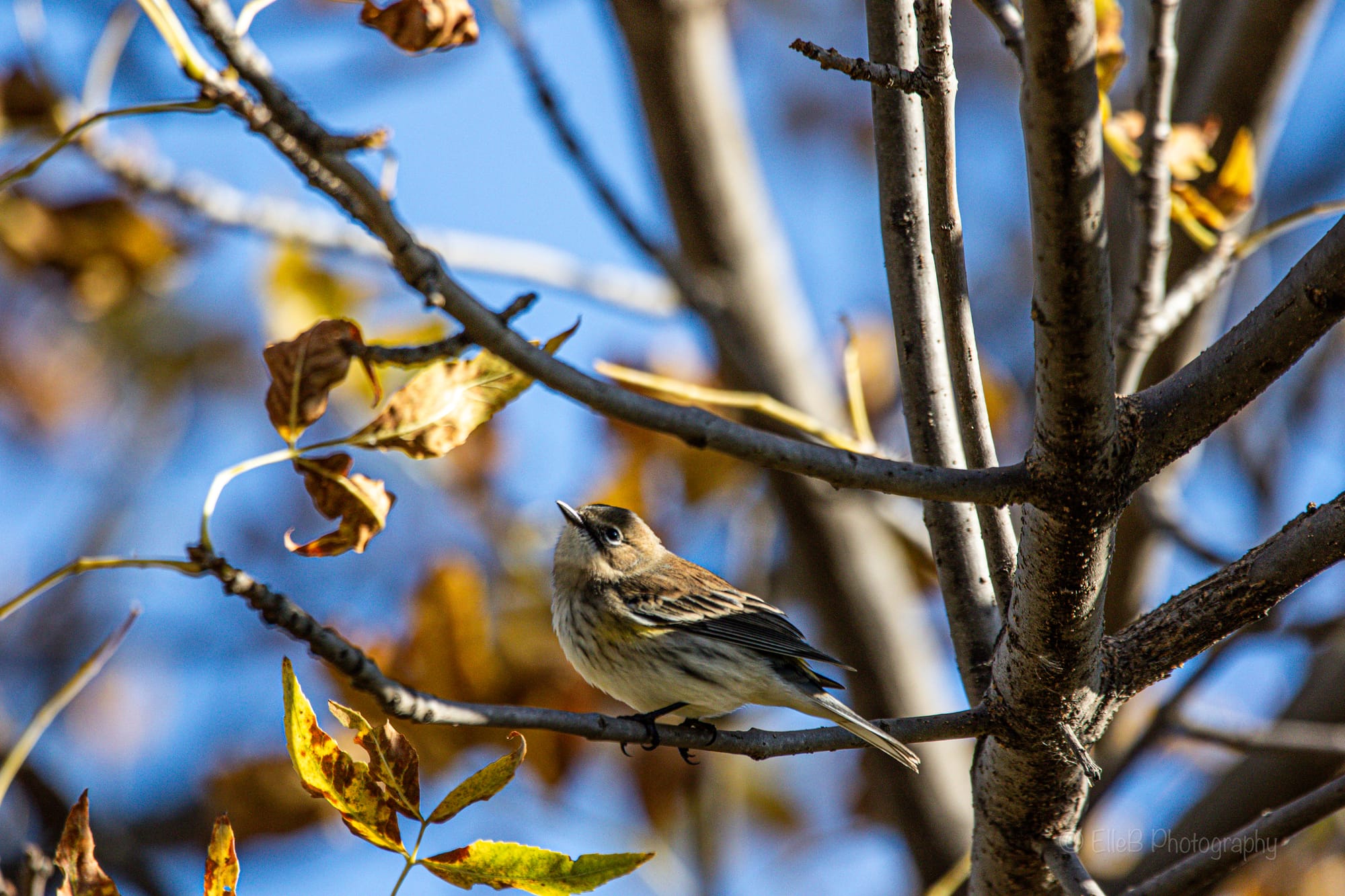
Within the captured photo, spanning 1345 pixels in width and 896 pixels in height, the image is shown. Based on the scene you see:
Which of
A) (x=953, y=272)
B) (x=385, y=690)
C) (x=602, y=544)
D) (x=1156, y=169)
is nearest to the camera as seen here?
(x=385, y=690)

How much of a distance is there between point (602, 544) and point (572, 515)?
0.21m

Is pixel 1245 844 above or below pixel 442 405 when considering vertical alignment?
below

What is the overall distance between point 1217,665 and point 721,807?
6.72 ft

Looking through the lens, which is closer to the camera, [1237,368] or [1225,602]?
[1237,368]

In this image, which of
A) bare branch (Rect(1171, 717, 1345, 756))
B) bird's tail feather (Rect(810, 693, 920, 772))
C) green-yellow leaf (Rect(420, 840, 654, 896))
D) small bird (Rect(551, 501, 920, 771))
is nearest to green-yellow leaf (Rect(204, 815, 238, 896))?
green-yellow leaf (Rect(420, 840, 654, 896))

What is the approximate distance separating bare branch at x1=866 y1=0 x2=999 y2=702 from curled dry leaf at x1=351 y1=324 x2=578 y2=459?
2.44ft

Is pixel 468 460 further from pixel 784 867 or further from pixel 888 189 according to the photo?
pixel 888 189

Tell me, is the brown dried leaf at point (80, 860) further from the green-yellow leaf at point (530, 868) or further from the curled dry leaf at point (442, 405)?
the curled dry leaf at point (442, 405)

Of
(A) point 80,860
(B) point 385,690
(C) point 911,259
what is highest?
(C) point 911,259

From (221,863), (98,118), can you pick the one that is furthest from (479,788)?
(98,118)

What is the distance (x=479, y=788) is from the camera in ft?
4.87

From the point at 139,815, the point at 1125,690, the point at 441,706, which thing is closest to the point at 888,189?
the point at 1125,690

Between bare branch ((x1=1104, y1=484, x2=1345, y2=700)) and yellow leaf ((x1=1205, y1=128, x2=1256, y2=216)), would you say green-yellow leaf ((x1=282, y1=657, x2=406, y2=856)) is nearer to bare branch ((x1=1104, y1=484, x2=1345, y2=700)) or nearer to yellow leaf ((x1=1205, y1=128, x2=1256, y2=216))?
bare branch ((x1=1104, y1=484, x2=1345, y2=700))

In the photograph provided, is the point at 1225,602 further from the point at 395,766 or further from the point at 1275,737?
the point at 1275,737
